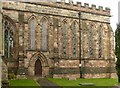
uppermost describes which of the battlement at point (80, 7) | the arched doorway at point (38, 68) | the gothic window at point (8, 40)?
the battlement at point (80, 7)

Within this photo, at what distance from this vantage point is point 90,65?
45844 millimetres

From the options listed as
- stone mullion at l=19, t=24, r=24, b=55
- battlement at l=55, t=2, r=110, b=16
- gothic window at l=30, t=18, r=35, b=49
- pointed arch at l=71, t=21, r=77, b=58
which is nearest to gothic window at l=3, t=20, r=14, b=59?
stone mullion at l=19, t=24, r=24, b=55

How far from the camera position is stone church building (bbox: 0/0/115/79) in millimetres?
38875

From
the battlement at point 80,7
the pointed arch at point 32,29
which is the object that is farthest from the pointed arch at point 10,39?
the battlement at point 80,7

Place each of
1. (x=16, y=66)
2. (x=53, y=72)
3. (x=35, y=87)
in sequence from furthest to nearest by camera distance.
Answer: (x=53, y=72) < (x=16, y=66) < (x=35, y=87)

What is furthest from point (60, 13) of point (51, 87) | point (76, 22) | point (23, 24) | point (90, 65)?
point (51, 87)

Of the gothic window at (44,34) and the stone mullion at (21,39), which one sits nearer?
the stone mullion at (21,39)

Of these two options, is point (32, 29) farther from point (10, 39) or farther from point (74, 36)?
point (74, 36)

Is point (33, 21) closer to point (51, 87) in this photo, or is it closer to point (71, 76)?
point (71, 76)

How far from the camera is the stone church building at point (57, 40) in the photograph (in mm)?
38875

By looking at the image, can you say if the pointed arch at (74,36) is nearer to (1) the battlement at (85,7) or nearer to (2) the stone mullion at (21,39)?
(1) the battlement at (85,7)

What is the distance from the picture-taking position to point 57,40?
42.4m

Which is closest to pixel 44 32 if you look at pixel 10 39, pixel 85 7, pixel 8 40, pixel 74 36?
pixel 10 39

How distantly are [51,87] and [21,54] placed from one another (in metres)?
11.2
